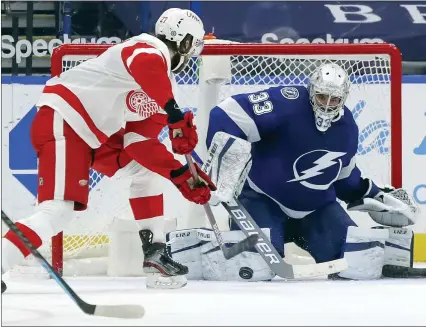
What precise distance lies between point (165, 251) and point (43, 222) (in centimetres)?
49

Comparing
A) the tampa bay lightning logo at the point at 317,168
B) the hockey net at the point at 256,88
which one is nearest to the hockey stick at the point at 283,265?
the tampa bay lightning logo at the point at 317,168

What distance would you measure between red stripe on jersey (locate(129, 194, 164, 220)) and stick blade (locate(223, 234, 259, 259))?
0.27 meters

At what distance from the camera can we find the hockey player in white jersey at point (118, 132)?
7.57 feet

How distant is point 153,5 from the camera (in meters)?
4.07

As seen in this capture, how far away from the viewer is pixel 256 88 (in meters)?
3.49

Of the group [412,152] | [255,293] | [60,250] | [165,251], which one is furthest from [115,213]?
[412,152]

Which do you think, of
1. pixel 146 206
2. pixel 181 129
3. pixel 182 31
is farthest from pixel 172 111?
pixel 146 206

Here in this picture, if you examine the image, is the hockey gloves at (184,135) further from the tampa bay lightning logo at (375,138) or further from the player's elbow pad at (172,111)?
the tampa bay lightning logo at (375,138)

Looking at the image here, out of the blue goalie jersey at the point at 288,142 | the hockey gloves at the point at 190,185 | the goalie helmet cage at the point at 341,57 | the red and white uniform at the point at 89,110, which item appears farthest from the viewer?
the goalie helmet cage at the point at 341,57

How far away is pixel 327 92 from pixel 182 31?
0.53 meters

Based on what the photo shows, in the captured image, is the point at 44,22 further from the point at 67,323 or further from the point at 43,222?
the point at 67,323

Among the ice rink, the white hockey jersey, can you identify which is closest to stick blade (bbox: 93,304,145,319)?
the ice rink

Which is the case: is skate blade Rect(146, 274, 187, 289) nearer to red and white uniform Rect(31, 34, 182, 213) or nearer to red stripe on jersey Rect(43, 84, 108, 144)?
red and white uniform Rect(31, 34, 182, 213)

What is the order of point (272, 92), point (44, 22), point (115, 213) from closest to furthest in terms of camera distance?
point (272, 92) < point (115, 213) < point (44, 22)
